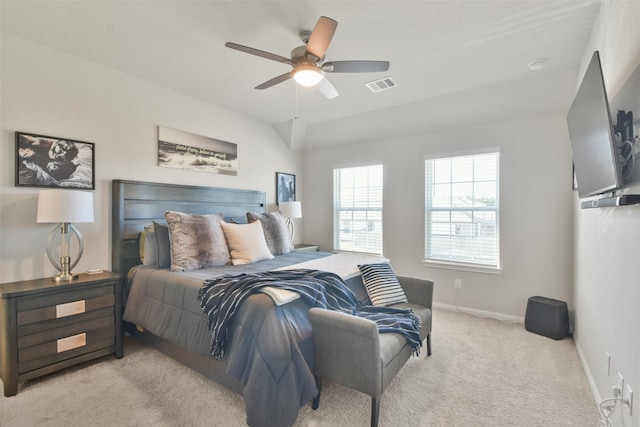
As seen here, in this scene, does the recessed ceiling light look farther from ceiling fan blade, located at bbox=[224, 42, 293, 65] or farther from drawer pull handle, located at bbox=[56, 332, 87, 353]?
drawer pull handle, located at bbox=[56, 332, 87, 353]

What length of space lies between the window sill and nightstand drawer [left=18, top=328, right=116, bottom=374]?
145 inches

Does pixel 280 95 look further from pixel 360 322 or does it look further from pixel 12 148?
pixel 360 322

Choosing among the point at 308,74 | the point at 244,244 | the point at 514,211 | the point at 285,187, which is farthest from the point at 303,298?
the point at 285,187

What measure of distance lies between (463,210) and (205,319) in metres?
3.35

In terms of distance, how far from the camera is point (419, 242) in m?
4.20

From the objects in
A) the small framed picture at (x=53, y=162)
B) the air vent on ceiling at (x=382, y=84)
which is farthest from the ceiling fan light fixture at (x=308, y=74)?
the small framed picture at (x=53, y=162)

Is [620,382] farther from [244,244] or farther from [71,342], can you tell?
[71,342]

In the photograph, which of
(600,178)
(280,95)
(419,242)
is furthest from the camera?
(419,242)

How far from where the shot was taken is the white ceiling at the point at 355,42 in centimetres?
206

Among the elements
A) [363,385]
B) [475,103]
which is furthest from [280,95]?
[363,385]

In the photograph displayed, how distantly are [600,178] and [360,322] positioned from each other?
5.16ft

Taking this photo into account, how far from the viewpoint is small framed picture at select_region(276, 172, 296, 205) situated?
15.9 feet

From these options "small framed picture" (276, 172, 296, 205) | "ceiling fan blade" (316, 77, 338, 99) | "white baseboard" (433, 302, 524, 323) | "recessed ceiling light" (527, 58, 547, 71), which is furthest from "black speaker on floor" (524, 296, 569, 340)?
"small framed picture" (276, 172, 296, 205)

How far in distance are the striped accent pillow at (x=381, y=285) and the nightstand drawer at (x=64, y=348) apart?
2.26 metres
